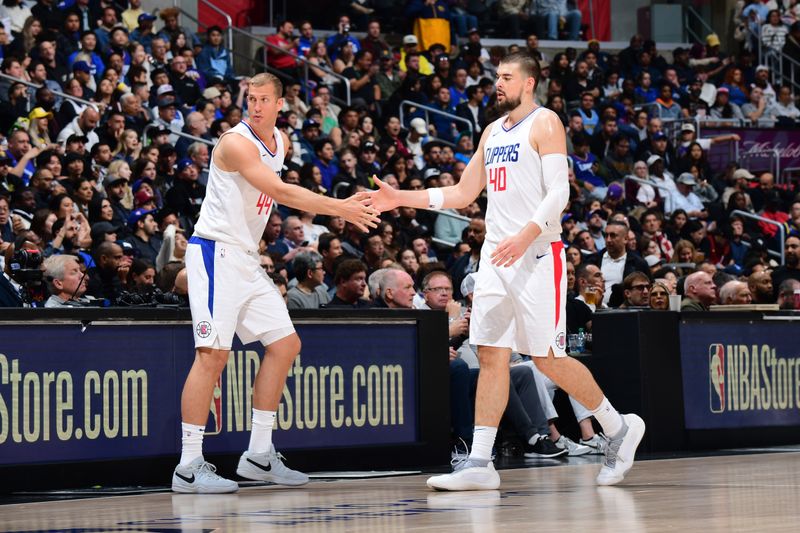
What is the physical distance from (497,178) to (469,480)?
5.64 feet

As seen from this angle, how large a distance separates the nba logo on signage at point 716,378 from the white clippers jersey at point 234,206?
4336mm

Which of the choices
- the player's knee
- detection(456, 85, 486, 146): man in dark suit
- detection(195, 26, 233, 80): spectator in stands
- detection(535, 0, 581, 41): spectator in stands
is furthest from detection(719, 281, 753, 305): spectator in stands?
detection(535, 0, 581, 41): spectator in stands

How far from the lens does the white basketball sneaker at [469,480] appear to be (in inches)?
292

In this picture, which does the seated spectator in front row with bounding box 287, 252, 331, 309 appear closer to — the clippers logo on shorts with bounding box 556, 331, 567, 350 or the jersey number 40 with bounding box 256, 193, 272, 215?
the jersey number 40 with bounding box 256, 193, 272, 215

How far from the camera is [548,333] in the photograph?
25.1 feet

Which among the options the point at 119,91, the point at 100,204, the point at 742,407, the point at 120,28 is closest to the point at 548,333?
the point at 742,407

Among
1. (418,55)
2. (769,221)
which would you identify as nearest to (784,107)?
(769,221)

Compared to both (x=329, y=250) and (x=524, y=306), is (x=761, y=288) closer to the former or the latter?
(x=329, y=250)

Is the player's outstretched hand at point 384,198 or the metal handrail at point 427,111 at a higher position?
the metal handrail at point 427,111

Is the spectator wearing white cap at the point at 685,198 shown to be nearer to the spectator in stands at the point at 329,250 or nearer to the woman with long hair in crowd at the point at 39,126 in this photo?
the spectator in stands at the point at 329,250

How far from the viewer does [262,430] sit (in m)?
8.03

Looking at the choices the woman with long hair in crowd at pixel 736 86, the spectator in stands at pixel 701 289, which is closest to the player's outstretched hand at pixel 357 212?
the spectator in stands at pixel 701 289

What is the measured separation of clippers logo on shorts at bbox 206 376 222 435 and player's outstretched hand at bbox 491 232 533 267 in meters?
2.21

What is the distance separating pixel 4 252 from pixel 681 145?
13.6 metres
